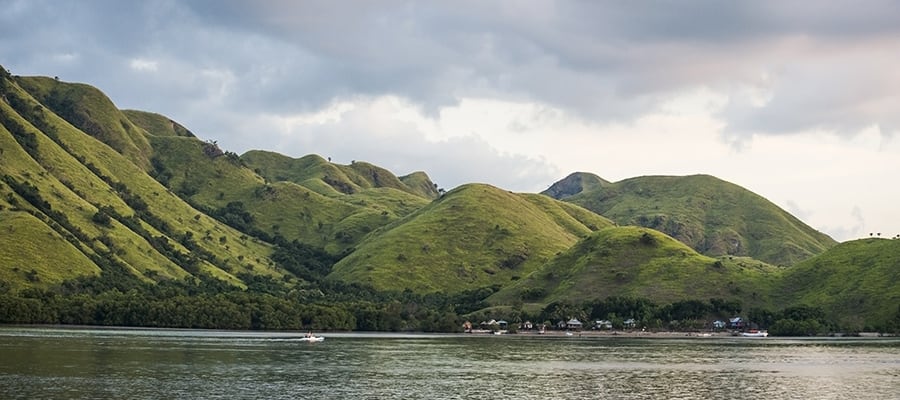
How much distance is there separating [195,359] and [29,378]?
171 ft

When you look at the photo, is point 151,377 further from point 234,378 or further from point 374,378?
point 374,378

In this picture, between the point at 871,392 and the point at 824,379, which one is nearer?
the point at 871,392

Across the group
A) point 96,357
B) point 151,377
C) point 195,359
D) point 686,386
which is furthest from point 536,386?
point 96,357

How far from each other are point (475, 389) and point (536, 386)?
11.8 meters

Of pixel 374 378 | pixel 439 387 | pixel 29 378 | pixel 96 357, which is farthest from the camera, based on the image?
pixel 96 357

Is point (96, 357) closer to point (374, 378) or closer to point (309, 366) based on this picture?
point (309, 366)

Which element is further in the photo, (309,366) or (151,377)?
(309,366)

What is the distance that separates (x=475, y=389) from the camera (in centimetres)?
14575

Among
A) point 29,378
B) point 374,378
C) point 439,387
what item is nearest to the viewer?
point 29,378

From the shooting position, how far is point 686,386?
155 meters

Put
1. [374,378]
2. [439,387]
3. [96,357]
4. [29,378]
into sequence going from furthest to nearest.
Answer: [96,357] < [374,378] < [439,387] < [29,378]

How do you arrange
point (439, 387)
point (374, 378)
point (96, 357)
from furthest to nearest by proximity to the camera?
point (96, 357) → point (374, 378) → point (439, 387)

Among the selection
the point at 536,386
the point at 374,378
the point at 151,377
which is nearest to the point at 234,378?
the point at 151,377

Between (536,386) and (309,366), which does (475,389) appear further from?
(309,366)
